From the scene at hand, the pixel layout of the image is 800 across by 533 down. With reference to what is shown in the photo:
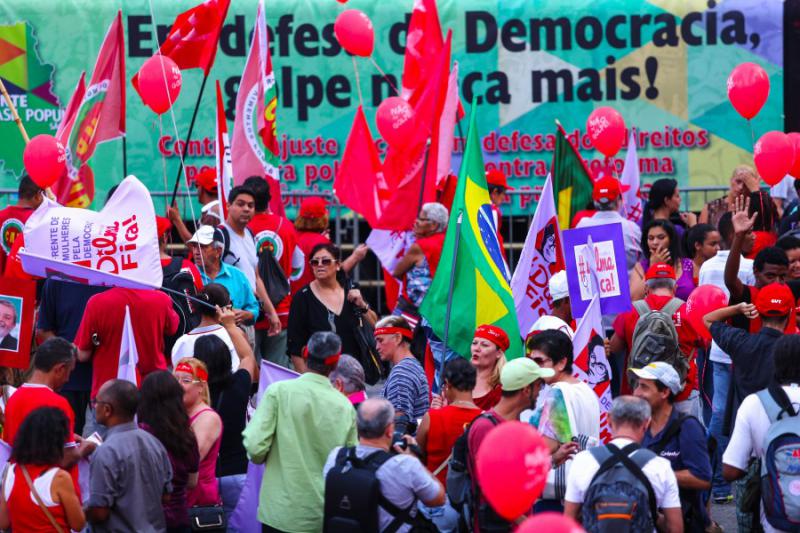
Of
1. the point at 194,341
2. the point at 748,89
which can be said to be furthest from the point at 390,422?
the point at 748,89

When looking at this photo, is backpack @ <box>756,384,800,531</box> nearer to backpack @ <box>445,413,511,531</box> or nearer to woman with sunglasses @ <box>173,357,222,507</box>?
backpack @ <box>445,413,511,531</box>

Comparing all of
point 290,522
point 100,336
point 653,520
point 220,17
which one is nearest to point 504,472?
point 653,520

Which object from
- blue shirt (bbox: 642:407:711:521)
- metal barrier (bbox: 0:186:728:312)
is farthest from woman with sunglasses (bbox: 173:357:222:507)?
metal barrier (bbox: 0:186:728:312)

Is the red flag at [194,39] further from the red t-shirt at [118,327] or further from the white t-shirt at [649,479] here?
the white t-shirt at [649,479]

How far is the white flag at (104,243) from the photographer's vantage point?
820cm

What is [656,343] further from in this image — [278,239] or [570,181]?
[570,181]

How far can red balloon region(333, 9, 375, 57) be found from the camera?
1284 centimetres

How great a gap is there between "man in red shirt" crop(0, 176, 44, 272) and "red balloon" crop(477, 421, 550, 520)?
230 inches

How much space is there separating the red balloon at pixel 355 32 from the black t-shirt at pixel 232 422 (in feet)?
19.2

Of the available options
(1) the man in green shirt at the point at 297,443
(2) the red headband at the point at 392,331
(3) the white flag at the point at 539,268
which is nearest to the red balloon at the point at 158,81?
(3) the white flag at the point at 539,268

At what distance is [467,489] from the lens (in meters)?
6.57

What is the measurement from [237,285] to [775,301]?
358cm

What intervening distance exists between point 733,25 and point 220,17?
5.50m

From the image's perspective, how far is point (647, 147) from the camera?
1451 centimetres
